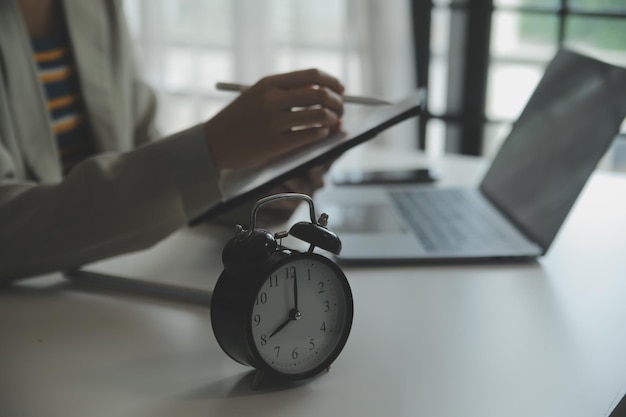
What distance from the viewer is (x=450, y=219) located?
1.19 metres

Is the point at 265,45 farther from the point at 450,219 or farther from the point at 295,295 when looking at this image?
the point at 295,295

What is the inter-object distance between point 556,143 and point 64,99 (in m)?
0.76

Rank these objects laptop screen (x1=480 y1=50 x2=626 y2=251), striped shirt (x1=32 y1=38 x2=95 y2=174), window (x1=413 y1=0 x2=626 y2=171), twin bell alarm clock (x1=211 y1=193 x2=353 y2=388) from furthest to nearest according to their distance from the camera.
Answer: window (x1=413 y1=0 x2=626 y2=171), striped shirt (x1=32 y1=38 x2=95 y2=174), laptop screen (x1=480 y1=50 x2=626 y2=251), twin bell alarm clock (x1=211 y1=193 x2=353 y2=388)

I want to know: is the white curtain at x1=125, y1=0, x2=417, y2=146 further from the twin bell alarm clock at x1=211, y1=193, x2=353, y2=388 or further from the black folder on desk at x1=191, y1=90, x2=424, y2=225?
the twin bell alarm clock at x1=211, y1=193, x2=353, y2=388

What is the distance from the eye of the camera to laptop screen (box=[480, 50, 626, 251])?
1.04 metres

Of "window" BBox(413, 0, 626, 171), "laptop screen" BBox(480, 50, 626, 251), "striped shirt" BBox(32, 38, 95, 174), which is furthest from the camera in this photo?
"window" BBox(413, 0, 626, 171)

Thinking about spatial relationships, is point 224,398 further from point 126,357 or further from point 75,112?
point 75,112

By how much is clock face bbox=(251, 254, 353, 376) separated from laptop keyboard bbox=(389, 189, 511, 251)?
36 centimetres

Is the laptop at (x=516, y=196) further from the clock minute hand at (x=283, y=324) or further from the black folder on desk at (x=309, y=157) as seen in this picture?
the clock minute hand at (x=283, y=324)

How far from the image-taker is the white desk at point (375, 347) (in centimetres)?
71

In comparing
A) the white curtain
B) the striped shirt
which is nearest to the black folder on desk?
the striped shirt

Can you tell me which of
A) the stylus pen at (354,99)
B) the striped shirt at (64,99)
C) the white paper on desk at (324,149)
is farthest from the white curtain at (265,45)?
the white paper on desk at (324,149)

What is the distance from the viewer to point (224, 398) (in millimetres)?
713

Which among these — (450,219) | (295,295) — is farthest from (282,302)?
(450,219)
